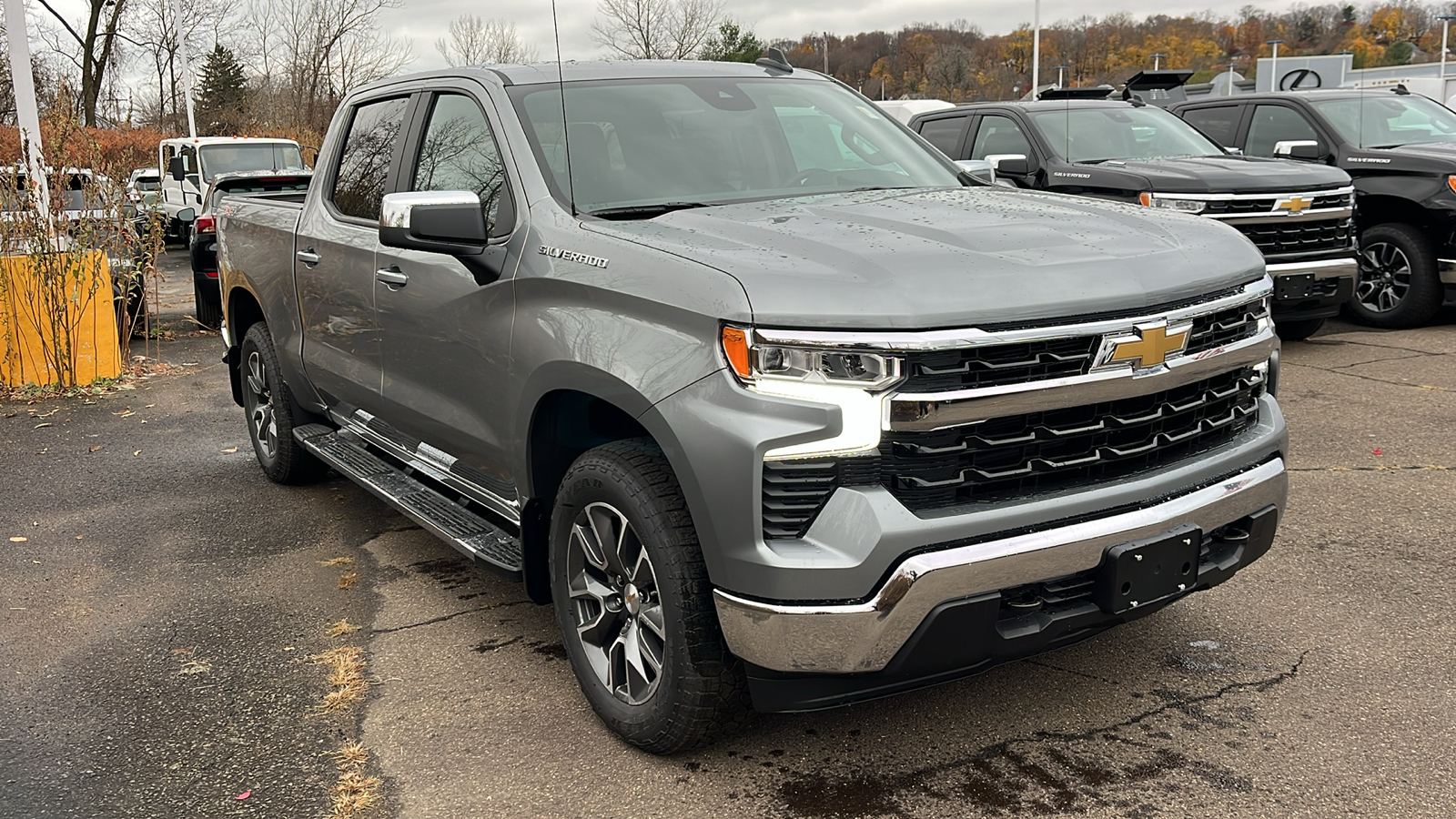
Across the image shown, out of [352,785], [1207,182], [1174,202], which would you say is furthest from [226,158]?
[352,785]

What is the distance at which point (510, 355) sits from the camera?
3.52 m

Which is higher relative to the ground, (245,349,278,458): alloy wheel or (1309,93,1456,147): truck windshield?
(1309,93,1456,147): truck windshield

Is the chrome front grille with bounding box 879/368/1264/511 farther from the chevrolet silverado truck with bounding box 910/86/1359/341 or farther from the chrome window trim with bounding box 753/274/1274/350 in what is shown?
the chevrolet silverado truck with bounding box 910/86/1359/341

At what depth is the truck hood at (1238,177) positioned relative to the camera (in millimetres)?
8188

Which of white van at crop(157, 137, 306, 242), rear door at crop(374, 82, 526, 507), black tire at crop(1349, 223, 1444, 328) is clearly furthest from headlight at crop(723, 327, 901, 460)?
white van at crop(157, 137, 306, 242)

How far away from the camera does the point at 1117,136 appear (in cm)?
957

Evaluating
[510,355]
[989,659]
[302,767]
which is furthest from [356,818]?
[989,659]

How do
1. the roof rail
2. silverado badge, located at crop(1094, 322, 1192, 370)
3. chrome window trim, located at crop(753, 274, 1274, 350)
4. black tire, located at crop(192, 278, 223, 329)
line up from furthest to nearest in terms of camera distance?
1. black tire, located at crop(192, 278, 223, 329)
2. the roof rail
3. silverado badge, located at crop(1094, 322, 1192, 370)
4. chrome window trim, located at crop(753, 274, 1274, 350)

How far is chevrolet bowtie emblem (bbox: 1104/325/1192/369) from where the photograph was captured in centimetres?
280

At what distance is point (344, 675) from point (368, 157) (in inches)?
85.2

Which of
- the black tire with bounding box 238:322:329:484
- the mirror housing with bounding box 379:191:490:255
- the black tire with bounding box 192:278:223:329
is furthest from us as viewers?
the black tire with bounding box 192:278:223:329

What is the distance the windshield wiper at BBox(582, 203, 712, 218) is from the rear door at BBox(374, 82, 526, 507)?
0.81 feet

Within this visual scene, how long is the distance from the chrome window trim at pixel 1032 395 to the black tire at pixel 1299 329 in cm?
676

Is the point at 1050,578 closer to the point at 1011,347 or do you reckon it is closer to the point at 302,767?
the point at 1011,347
